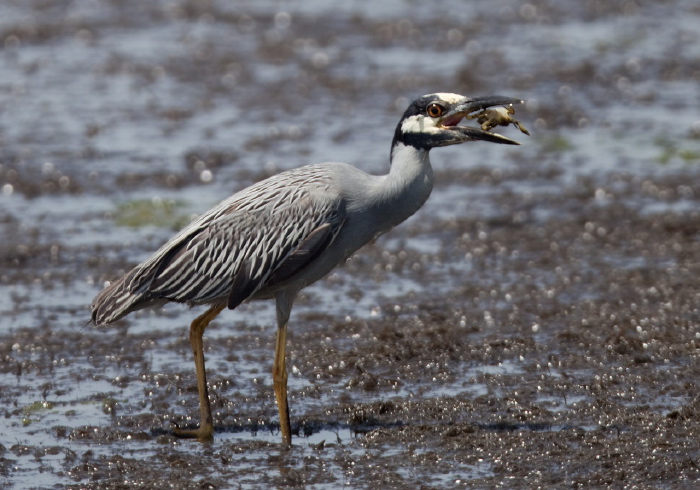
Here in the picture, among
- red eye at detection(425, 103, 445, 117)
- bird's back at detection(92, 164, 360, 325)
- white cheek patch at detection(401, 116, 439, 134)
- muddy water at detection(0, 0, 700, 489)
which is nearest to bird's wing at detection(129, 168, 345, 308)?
bird's back at detection(92, 164, 360, 325)

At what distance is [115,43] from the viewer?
16.9 metres

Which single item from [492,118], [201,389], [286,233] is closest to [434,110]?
[492,118]

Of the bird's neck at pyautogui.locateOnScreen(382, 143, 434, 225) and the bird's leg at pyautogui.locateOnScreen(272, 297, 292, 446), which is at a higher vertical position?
the bird's neck at pyautogui.locateOnScreen(382, 143, 434, 225)

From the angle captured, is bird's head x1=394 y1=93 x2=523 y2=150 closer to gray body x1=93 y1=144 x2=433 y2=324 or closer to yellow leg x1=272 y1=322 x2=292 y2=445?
gray body x1=93 y1=144 x2=433 y2=324

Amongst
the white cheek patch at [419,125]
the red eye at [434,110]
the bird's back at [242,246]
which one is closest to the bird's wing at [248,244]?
the bird's back at [242,246]

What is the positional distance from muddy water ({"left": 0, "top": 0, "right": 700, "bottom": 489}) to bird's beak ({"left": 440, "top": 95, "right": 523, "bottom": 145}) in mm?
1535

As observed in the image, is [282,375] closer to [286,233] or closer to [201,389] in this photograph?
[201,389]

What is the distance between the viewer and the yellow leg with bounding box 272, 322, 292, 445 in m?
6.87

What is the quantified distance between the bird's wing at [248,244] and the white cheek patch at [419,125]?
0.52m

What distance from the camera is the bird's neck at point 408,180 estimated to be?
268 inches

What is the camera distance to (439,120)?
6.81 meters

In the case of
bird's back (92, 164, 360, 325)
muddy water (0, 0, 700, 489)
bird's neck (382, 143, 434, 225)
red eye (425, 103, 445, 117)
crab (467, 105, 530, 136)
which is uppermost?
red eye (425, 103, 445, 117)

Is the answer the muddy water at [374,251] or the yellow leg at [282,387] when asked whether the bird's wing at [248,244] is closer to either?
the yellow leg at [282,387]

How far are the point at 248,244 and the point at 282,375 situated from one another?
0.74 metres
